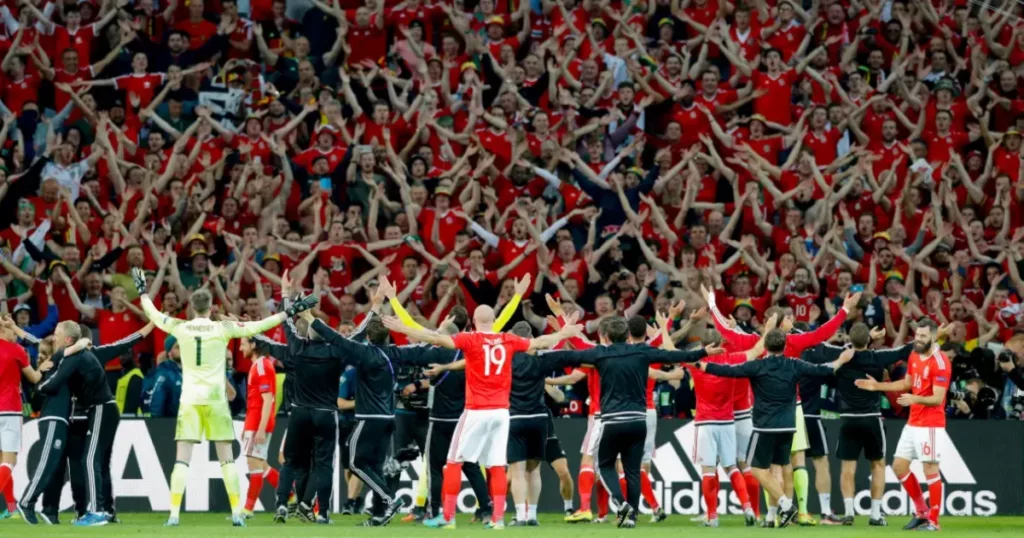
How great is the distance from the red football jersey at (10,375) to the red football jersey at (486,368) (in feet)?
18.5

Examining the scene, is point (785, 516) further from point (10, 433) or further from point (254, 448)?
point (10, 433)

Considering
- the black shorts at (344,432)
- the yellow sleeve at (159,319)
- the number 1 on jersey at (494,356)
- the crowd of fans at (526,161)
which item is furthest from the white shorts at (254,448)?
the number 1 on jersey at (494,356)

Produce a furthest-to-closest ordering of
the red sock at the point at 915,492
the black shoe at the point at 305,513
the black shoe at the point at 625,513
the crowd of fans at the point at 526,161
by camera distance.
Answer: the crowd of fans at the point at 526,161, the black shoe at the point at 305,513, the red sock at the point at 915,492, the black shoe at the point at 625,513

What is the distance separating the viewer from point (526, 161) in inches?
1033

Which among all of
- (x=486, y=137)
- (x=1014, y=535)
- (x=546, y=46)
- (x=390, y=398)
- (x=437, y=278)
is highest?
(x=546, y=46)

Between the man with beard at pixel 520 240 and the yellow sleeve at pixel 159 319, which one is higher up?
the man with beard at pixel 520 240

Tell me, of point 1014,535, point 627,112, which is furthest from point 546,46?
point 1014,535

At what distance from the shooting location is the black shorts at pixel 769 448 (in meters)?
18.4

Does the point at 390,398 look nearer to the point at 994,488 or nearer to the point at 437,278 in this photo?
A: the point at 437,278

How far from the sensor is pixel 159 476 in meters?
22.0

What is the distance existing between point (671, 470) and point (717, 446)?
3.17 m

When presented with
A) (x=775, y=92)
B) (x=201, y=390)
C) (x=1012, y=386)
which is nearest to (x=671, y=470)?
(x=1012, y=386)

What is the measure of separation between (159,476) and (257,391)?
301 cm

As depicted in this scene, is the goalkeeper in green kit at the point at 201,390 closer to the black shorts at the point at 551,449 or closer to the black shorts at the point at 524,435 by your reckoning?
the black shorts at the point at 524,435
